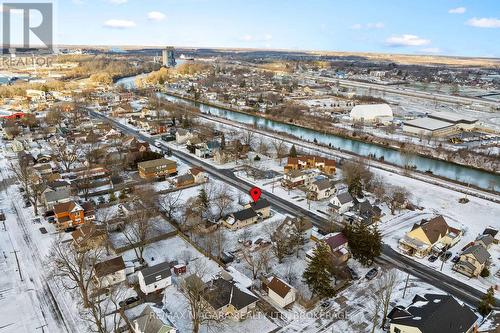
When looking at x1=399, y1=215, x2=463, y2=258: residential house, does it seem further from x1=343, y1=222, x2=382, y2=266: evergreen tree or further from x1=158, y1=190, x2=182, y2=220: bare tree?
x1=158, y1=190, x2=182, y2=220: bare tree

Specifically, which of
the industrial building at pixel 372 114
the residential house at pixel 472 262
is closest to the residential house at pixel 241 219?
the residential house at pixel 472 262

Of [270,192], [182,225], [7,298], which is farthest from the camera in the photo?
[270,192]

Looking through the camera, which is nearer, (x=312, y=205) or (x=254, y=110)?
(x=312, y=205)

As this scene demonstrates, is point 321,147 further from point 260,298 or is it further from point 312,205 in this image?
point 260,298

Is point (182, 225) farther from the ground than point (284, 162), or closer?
closer

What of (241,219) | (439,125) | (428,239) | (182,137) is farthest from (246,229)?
(439,125)

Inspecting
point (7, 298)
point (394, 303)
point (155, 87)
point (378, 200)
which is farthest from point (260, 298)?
point (155, 87)
